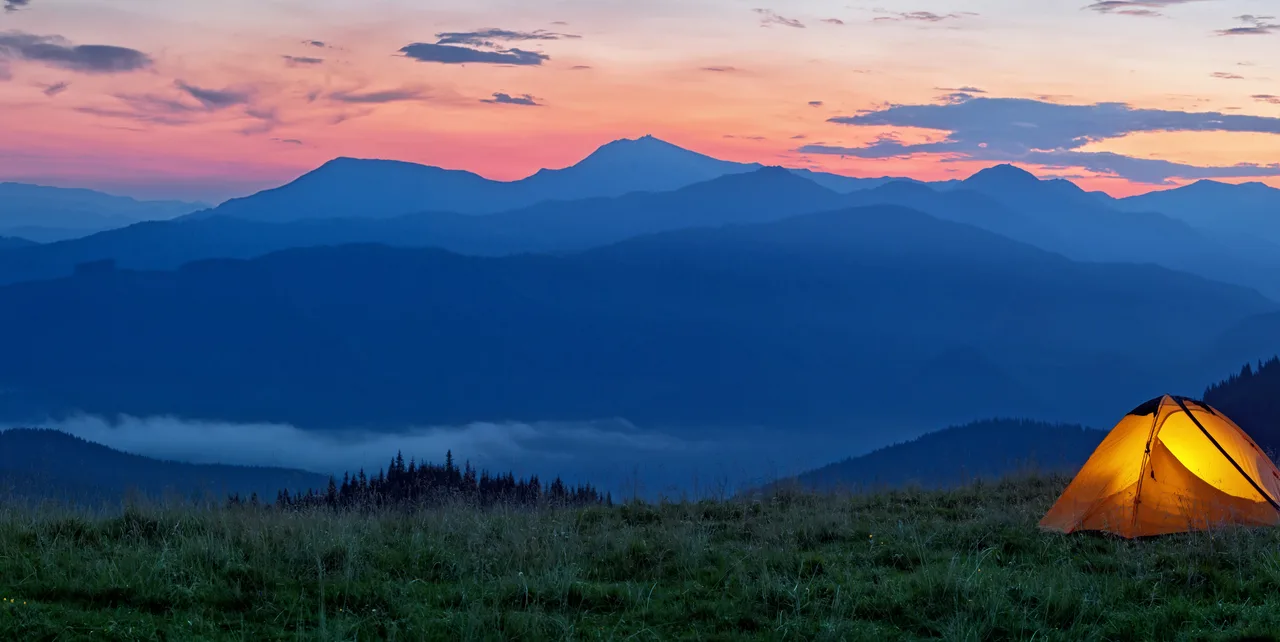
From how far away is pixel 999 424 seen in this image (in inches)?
5842

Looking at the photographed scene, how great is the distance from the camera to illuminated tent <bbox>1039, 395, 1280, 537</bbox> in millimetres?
12258

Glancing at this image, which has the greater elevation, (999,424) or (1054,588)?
(1054,588)

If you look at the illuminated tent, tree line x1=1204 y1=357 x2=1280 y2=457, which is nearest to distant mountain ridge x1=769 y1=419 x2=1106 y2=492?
the illuminated tent

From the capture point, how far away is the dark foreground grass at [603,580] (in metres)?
7.87

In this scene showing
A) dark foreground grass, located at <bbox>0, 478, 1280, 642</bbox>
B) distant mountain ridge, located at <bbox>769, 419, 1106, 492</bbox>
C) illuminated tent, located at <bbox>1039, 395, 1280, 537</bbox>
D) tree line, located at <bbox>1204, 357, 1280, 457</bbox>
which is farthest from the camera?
tree line, located at <bbox>1204, 357, 1280, 457</bbox>

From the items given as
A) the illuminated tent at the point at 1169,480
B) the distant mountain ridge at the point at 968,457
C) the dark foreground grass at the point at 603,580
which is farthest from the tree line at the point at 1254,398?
the dark foreground grass at the point at 603,580

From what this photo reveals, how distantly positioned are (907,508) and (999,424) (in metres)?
143

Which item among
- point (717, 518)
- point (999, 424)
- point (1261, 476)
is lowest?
point (999, 424)

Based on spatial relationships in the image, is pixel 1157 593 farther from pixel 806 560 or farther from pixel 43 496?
pixel 43 496

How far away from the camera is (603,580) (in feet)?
32.1

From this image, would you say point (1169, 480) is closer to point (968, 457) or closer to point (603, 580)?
point (968, 457)

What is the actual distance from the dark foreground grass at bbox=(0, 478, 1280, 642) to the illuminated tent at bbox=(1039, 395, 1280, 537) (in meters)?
0.56

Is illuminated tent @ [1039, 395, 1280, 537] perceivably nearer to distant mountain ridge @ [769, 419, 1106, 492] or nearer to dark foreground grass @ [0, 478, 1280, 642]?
dark foreground grass @ [0, 478, 1280, 642]

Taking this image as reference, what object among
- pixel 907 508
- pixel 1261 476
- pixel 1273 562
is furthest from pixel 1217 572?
pixel 907 508
